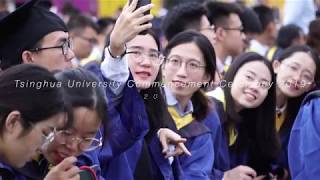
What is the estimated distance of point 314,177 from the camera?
3.75 m

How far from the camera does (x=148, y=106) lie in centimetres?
367

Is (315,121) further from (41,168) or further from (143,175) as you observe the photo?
(41,168)

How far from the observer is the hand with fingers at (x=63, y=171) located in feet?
8.10

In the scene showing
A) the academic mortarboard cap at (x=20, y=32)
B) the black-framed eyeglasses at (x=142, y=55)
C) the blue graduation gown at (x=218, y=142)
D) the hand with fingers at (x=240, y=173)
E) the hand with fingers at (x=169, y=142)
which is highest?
the academic mortarboard cap at (x=20, y=32)

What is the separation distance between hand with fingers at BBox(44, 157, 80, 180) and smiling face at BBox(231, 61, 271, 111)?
2.34 m

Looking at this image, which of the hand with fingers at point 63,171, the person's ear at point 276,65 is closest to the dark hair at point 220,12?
the person's ear at point 276,65

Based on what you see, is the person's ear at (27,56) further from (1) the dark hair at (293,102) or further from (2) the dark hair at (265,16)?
(2) the dark hair at (265,16)

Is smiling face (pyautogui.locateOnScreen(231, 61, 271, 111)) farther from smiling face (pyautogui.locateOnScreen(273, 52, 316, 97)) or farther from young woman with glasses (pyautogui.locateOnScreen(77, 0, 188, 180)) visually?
young woman with glasses (pyautogui.locateOnScreen(77, 0, 188, 180))

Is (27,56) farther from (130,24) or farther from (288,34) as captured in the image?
(288,34)

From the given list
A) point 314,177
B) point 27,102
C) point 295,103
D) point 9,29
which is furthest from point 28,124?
point 295,103

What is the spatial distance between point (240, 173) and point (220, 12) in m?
2.45

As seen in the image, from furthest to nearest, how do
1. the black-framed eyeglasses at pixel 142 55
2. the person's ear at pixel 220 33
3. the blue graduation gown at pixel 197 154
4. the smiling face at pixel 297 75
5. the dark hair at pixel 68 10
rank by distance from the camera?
the dark hair at pixel 68 10, the person's ear at pixel 220 33, the smiling face at pixel 297 75, the blue graduation gown at pixel 197 154, the black-framed eyeglasses at pixel 142 55

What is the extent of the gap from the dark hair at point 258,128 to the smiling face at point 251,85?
0.12ft

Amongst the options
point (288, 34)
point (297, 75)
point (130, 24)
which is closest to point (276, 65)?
point (297, 75)
